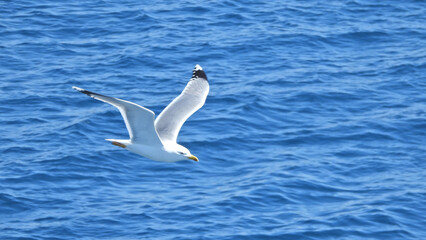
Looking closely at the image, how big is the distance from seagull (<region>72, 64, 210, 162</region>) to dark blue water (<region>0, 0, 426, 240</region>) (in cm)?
206

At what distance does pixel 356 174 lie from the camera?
17438 mm

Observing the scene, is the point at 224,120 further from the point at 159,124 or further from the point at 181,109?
the point at 159,124

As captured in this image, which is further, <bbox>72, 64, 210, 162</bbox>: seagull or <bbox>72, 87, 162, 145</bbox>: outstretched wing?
<bbox>72, 64, 210, 162</bbox>: seagull

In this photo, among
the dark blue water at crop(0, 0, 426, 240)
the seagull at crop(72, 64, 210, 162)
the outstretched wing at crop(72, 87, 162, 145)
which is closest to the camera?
the outstretched wing at crop(72, 87, 162, 145)

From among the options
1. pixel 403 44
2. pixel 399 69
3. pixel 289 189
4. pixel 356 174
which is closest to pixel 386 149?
pixel 356 174

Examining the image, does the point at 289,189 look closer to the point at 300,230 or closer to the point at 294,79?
the point at 300,230

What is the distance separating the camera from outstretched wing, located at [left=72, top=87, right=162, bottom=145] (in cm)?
1209

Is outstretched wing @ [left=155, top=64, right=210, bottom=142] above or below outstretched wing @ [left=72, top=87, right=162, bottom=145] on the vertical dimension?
above

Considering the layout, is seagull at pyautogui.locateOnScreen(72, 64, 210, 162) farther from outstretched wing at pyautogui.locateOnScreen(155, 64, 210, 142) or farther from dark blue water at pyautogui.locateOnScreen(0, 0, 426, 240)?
dark blue water at pyautogui.locateOnScreen(0, 0, 426, 240)

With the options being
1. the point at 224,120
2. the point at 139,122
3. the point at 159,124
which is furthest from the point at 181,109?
the point at 224,120

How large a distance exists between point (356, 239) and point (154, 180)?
4.05 m

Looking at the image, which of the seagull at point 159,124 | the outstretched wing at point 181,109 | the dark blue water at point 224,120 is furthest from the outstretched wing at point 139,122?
the dark blue water at point 224,120

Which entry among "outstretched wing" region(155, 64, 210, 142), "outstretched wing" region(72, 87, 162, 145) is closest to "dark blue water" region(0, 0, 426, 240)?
"outstretched wing" region(155, 64, 210, 142)

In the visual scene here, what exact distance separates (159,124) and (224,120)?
4.84 meters
